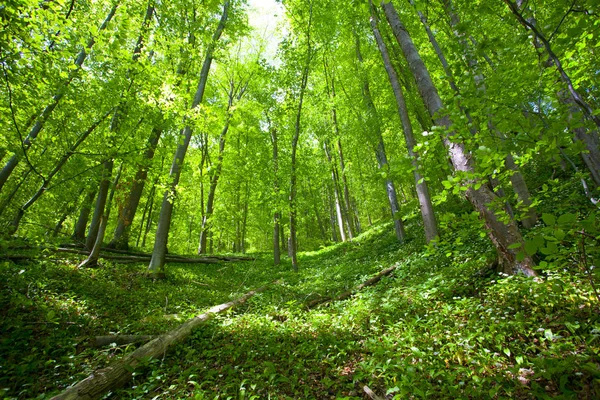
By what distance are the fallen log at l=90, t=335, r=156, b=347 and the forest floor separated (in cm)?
15

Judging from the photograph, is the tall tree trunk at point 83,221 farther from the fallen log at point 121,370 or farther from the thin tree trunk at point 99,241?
the fallen log at point 121,370

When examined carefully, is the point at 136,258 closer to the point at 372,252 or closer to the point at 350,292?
the point at 350,292

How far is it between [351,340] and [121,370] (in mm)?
3381

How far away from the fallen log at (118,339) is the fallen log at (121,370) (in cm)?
39

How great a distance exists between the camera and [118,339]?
4.74m

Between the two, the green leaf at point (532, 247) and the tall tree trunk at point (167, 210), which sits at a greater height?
the tall tree trunk at point (167, 210)

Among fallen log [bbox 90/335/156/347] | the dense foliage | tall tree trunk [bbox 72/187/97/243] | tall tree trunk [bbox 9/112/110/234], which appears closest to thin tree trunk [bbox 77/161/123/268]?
the dense foliage

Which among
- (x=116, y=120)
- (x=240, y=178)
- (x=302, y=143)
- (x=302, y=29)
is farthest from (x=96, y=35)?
(x=302, y=143)

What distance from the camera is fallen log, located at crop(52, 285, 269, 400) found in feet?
10.5

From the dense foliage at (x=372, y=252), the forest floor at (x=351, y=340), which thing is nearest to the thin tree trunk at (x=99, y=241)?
the dense foliage at (x=372, y=252)

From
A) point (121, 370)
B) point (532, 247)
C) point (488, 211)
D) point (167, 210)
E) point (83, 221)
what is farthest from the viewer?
point (83, 221)

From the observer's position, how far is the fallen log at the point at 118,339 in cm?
467

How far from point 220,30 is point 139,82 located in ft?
20.0

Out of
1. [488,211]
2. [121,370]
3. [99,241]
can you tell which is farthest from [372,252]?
[121,370]
